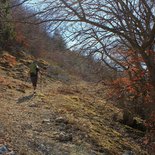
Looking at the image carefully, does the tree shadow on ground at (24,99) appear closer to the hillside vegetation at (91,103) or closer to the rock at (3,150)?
the hillside vegetation at (91,103)

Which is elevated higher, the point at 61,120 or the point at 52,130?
the point at 61,120

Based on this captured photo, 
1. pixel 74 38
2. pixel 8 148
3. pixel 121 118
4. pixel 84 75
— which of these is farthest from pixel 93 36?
pixel 84 75

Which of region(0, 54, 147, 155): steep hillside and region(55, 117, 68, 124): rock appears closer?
region(0, 54, 147, 155): steep hillside

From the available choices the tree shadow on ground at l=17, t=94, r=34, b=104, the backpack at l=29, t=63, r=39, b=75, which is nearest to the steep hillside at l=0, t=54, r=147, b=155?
the tree shadow on ground at l=17, t=94, r=34, b=104

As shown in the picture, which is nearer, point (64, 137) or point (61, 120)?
point (64, 137)

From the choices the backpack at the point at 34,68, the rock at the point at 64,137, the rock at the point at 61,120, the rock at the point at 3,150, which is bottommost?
the rock at the point at 3,150

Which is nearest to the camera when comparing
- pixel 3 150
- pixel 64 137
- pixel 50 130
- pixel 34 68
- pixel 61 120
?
pixel 3 150

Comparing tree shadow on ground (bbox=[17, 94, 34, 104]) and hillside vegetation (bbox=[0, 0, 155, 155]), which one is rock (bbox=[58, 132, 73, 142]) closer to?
hillside vegetation (bbox=[0, 0, 155, 155])

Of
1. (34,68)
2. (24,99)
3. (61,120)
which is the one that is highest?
(34,68)

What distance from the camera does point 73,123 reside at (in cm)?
1377

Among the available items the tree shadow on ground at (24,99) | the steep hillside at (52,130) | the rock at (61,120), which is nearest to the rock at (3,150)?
the steep hillside at (52,130)

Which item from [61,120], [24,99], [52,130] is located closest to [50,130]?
[52,130]

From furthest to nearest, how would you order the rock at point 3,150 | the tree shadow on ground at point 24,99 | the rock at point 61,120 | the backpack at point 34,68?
1. the backpack at point 34,68
2. the tree shadow on ground at point 24,99
3. the rock at point 61,120
4. the rock at point 3,150

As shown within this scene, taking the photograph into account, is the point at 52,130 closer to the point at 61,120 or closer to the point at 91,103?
the point at 61,120
